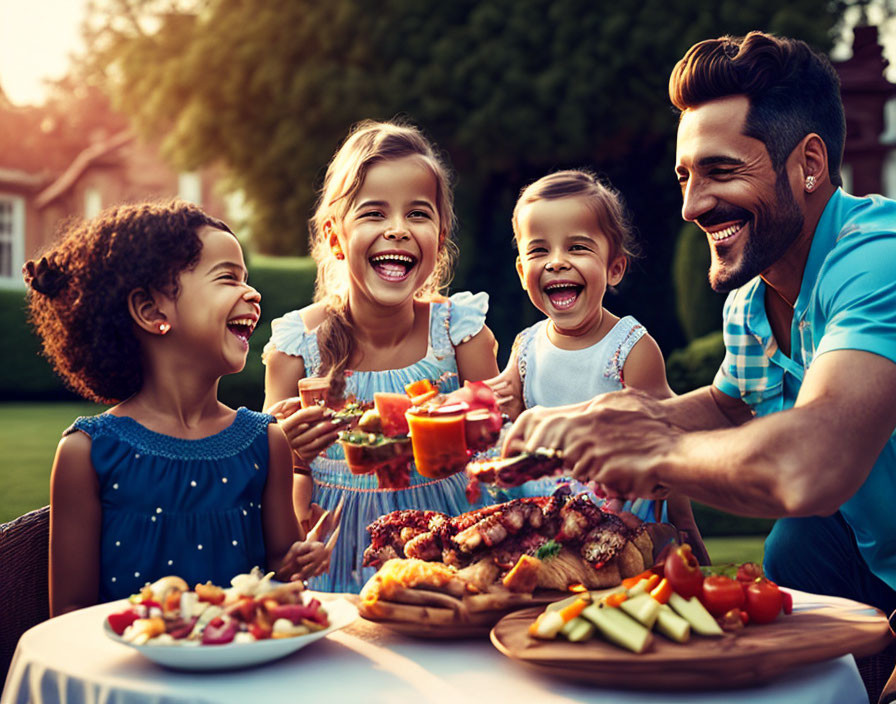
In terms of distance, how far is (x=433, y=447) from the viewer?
301cm

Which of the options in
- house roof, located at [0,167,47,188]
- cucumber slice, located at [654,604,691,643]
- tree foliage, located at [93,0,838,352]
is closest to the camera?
cucumber slice, located at [654,604,691,643]

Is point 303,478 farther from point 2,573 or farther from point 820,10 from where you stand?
point 820,10

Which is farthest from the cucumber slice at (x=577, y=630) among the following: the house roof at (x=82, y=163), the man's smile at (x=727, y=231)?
the house roof at (x=82, y=163)

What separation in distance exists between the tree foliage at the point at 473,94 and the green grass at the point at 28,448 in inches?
218

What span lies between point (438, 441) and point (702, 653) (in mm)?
1046

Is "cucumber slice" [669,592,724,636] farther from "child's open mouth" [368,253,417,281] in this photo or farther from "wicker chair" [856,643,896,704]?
"child's open mouth" [368,253,417,281]

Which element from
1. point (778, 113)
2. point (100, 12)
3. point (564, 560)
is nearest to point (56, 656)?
point (564, 560)

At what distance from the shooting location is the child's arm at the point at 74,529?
3.05m

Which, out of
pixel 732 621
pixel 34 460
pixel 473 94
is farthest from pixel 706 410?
→ pixel 473 94

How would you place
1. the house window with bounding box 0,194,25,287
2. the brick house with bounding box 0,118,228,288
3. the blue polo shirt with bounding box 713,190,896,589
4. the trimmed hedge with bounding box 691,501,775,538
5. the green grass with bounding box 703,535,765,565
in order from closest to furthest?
the blue polo shirt with bounding box 713,190,896,589 → the green grass with bounding box 703,535,765,565 → the trimmed hedge with bounding box 691,501,775,538 → the brick house with bounding box 0,118,228,288 → the house window with bounding box 0,194,25,287

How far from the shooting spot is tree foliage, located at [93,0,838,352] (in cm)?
1659

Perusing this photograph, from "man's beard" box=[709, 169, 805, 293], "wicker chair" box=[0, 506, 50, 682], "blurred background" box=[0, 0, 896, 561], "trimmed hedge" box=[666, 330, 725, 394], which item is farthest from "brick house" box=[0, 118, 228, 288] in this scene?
"man's beard" box=[709, 169, 805, 293]

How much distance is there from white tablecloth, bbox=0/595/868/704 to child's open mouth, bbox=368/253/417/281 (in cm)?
171

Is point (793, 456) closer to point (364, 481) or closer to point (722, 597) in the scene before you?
point (722, 597)
